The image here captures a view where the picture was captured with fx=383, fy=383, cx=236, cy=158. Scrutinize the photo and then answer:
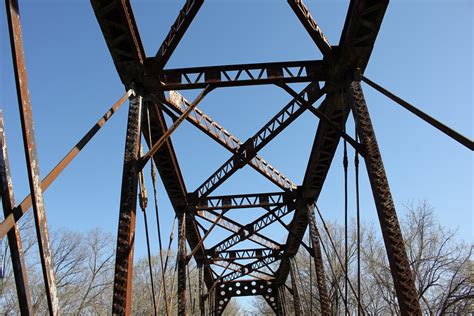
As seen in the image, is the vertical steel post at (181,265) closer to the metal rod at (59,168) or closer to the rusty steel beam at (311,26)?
the metal rod at (59,168)

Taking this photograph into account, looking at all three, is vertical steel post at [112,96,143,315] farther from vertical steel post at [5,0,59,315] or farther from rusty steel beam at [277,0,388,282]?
rusty steel beam at [277,0,388,282]

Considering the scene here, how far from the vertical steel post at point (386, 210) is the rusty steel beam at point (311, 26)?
40.6 inches

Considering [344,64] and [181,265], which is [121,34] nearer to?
[344,64]

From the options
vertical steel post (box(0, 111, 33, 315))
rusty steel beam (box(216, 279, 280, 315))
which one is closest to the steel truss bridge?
vertical steel post (box(0, 111, 33, 315))

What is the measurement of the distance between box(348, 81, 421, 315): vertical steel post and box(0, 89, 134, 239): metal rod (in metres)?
4.91

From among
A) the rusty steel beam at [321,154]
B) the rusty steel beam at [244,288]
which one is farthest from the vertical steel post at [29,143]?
the rusty steel beam at [244,288]

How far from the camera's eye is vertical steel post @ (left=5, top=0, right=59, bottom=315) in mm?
3783

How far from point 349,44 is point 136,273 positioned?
45.7 m

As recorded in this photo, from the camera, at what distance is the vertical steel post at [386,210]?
20.3 feet

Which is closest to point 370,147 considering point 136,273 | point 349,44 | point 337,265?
point 349,44

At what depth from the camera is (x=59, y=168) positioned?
5629 mm

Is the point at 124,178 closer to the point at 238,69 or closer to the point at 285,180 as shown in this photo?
the point at 238,69

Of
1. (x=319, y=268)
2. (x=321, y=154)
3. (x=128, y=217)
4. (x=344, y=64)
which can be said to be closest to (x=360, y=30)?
(x=344, y=64)

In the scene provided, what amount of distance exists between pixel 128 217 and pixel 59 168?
6.53ft
